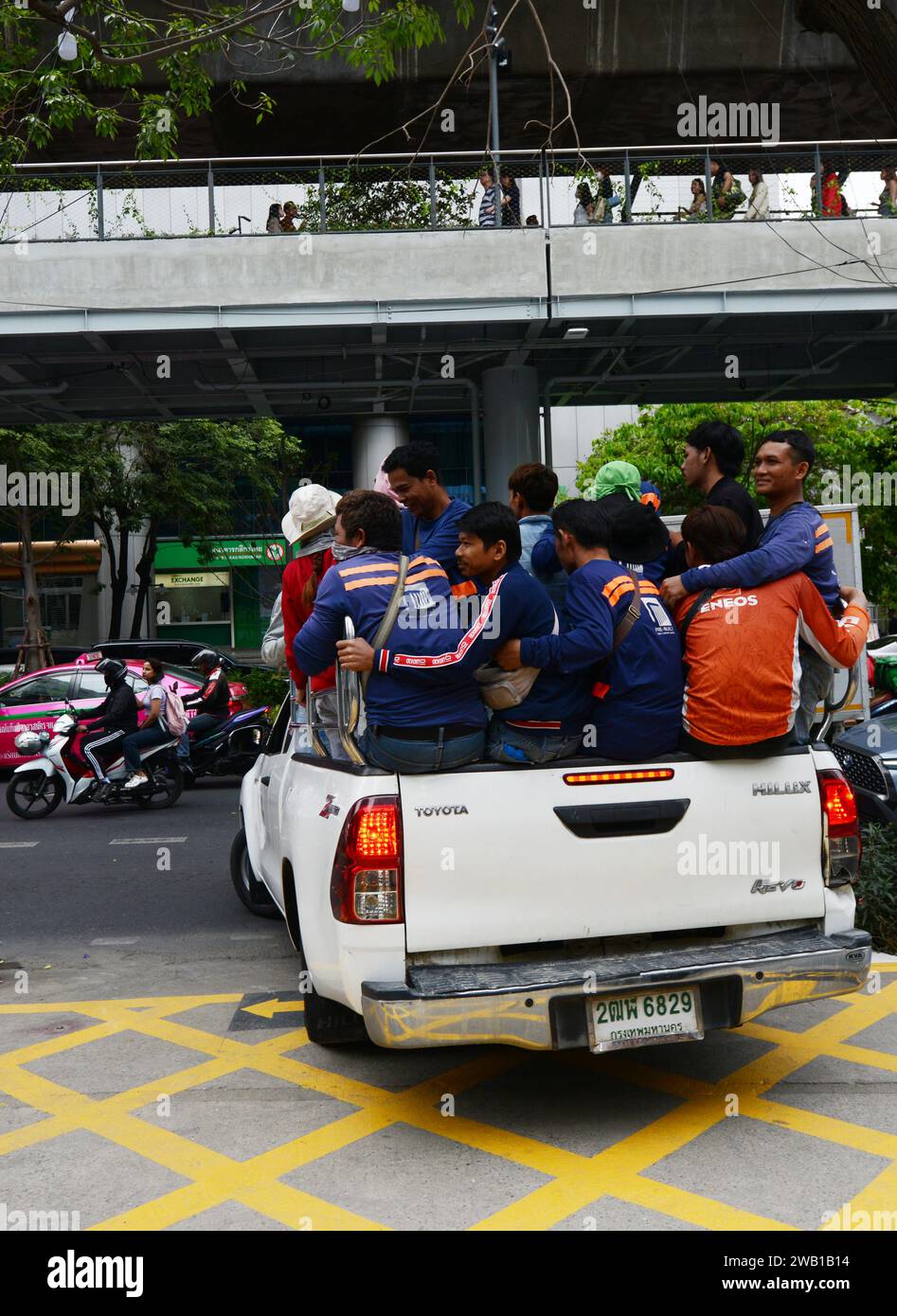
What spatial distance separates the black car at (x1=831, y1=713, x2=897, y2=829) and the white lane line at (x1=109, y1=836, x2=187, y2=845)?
232 inches

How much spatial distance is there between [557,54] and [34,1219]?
2077 centimetres

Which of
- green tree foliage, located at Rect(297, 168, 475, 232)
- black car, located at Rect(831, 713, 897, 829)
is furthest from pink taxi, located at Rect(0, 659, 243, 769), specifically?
black car, located at Rect(831, 713, 897, 829)

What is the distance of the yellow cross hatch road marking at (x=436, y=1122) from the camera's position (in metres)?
3.68

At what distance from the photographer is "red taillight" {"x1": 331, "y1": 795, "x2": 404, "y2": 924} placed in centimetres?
405

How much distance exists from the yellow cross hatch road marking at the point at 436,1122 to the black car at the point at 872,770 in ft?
5.90

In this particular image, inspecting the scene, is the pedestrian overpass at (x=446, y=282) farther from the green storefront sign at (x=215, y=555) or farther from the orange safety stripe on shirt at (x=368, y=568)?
the green storefront sign at (x=215, y=555)

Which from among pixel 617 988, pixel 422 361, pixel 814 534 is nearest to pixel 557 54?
pixel 422 361

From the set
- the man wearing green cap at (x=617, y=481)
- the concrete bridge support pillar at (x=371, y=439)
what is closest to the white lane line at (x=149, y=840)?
the man wearing green cap at (x=617, y=481)

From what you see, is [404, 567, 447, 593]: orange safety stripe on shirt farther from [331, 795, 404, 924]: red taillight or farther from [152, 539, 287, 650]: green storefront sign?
[152, 539, 287, 650]: green storefront sign

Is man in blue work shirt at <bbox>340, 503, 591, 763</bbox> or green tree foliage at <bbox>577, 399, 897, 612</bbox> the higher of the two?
green tree foliage at <bbox>577, 399, 897, 612</bbox>

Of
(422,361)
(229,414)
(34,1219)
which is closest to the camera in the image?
(34,1219)

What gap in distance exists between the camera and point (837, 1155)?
4016mm

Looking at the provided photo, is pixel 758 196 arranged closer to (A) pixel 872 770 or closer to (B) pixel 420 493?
(A) pixel 872 770

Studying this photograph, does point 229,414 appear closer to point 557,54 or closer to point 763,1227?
point 557,54
